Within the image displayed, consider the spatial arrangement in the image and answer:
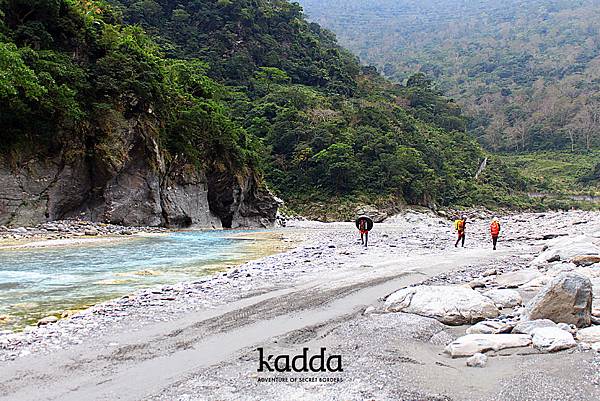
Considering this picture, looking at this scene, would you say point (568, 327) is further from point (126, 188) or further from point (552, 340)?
point (126, 188)

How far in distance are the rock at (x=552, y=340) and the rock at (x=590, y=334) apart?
21cm

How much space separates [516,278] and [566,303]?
4.67m

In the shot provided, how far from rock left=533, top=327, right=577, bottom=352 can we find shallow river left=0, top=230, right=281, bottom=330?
299 inches

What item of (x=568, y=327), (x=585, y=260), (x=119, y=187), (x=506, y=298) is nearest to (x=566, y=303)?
(x=568, y=327)

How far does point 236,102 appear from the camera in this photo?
242 ft

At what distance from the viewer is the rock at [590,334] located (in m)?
5.82

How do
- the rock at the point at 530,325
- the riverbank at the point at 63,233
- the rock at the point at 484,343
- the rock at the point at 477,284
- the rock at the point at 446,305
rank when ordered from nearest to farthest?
the rock at the point at 484,343
the rock at the point at 530,325
the rock at the point at 446,305
the rock at the point at 477,284
the riverbank at the point at 63,233

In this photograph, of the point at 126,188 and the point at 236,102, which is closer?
the point at 126,188

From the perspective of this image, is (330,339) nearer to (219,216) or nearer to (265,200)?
(219,216)

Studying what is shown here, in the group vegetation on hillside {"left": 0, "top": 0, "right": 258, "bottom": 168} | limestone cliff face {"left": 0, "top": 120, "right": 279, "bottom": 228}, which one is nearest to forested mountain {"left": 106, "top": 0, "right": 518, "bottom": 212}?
limestone cliff face {"left": 0, "top": 120, "right": 279, "bottom": 228}

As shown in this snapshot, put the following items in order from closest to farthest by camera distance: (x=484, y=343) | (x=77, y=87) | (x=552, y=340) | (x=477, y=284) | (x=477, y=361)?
(x=477, y=361)
(x=552, y=340)
(x=484, y=343)
(x=477, y=284)
(x=77, y=87)

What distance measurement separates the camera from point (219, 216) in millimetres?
42375

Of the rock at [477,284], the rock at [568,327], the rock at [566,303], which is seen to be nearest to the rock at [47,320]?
the rock at [566,303]

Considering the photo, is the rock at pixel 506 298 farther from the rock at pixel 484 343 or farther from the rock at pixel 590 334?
the rock at pixel 484 343
